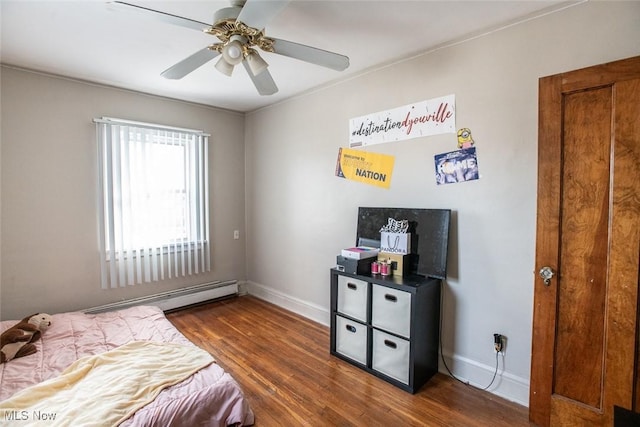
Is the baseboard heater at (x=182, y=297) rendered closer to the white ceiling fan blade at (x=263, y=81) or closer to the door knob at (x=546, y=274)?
the white ceiling fan blade at (x=263, y=81)

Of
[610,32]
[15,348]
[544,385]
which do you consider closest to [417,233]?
[544,385]

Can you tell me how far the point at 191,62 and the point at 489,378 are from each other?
2886 mm

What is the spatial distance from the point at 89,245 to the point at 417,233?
3.17 meters

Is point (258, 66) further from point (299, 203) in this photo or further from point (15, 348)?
point (15, 348)

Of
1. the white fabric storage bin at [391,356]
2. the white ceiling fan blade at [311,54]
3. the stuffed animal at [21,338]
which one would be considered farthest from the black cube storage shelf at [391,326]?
the stuffed animal at [21,338]

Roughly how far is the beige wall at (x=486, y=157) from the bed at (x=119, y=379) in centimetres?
163

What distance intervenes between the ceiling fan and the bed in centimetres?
187

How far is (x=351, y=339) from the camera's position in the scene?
2473 millimetres

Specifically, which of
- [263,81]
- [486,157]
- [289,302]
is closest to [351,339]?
[289,302]

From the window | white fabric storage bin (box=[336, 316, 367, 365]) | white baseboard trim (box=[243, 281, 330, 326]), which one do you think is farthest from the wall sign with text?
the window

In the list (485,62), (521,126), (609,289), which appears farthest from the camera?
(485,62)

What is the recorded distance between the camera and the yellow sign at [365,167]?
8.74ft

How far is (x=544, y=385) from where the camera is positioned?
1.76m

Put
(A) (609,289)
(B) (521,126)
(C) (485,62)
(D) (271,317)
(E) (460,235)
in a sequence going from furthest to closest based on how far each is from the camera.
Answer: (D) (271,317)
(E) (460,235)
(C) (485,62)
(B) (521,126)
(A) (609,289)
